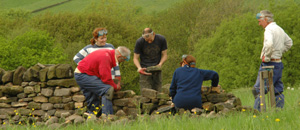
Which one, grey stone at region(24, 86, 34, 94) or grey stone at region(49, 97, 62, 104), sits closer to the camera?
grey stone at region(49, 97, 62, 104)

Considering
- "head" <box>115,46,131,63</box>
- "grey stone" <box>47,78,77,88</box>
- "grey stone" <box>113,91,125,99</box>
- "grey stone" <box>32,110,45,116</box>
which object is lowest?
"grey stone" <box>32,110,45,116</box>

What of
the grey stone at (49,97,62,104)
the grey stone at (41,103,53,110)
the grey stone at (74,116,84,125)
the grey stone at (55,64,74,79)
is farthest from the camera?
the grey stone at (41,103,53,110)

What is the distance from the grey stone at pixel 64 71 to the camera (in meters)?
8.52

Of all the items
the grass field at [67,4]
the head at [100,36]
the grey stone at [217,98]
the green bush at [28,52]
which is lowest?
the grey stone at [217,98]

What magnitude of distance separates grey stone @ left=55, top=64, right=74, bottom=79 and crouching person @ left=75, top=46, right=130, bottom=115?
4.90 ft

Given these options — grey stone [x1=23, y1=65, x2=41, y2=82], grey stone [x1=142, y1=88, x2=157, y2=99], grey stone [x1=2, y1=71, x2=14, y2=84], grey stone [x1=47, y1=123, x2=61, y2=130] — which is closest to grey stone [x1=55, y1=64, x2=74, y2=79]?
grey stone [x1=23, y1=65, x2=41, y2=82]

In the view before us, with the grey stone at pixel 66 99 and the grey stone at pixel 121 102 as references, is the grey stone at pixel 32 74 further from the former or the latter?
the grey stone at pixel 121 102

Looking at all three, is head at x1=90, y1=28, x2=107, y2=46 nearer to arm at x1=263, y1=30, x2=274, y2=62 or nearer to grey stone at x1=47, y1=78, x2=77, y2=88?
grey stone at x1=47, y1=78, x2=77, y2=88

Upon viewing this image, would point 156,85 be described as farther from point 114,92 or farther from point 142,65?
point 114,92

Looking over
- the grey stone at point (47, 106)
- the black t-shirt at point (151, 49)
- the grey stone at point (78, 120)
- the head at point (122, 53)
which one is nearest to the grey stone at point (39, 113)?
the grey stone at point (47, 106)

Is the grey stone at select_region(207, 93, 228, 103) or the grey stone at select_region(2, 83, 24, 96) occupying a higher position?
the grey stone at select_region(2, 83, 24, 96)

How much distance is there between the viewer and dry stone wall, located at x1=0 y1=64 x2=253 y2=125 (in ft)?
24.6

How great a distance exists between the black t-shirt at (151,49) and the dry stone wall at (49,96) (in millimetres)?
683

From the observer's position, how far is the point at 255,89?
6.83 m
